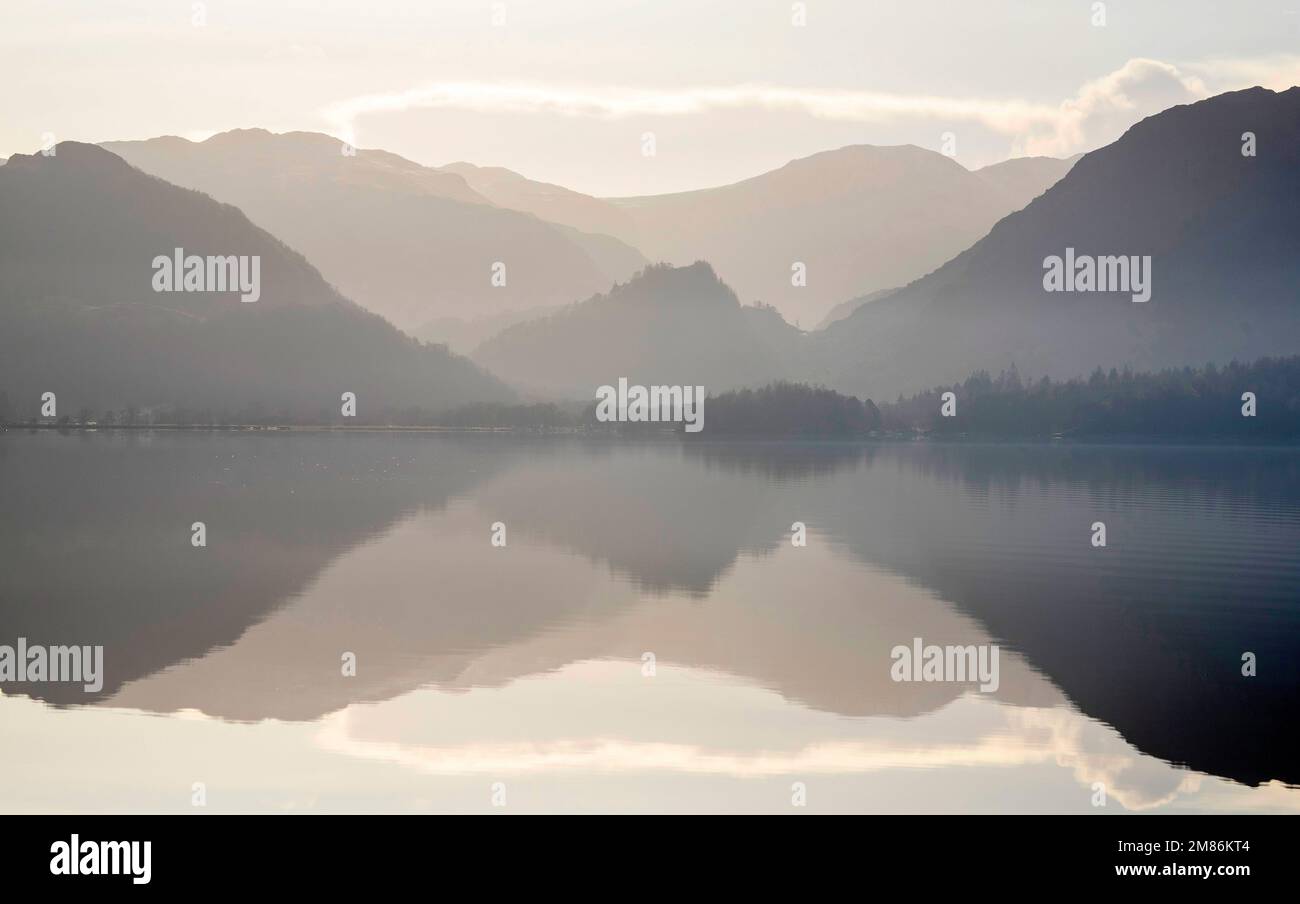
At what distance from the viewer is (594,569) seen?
4459cm

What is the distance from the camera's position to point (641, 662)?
30.8m

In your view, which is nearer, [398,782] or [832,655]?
[398,782]

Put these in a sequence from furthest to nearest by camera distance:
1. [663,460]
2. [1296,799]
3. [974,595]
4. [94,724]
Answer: [663,460]
[974,595]
[94,724]
[1296,799]

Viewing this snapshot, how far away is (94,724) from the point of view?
81.8 ft

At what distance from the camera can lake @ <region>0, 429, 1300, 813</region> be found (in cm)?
2253

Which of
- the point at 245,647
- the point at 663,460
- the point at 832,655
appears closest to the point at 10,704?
the point at 245,647

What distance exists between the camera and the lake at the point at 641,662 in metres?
22.5

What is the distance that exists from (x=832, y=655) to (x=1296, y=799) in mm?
12059
